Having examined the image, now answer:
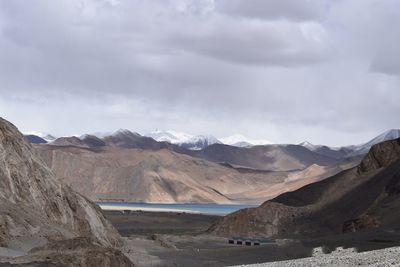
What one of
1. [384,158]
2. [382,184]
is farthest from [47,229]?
[384,158]

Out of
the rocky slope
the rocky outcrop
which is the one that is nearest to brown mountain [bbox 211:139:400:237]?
the rocky outcrop

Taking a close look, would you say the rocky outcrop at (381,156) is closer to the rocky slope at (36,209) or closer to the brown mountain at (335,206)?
the brown mountain at (335,206)

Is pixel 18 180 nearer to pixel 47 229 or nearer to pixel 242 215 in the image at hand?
pixel 47 229

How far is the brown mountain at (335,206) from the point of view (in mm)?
65125

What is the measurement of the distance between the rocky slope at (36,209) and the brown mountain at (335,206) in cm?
2444

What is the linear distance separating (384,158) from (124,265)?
184ft

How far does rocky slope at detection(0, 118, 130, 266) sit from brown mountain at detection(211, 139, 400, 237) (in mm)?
24437

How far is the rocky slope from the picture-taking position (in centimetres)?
3120

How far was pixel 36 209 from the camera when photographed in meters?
36.8

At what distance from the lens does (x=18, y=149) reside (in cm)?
3844

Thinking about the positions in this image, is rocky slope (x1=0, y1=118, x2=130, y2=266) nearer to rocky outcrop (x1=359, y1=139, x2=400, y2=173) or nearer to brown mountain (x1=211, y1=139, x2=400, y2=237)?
brown mountain (x1=211, y1=139, x2=400, y2=237)

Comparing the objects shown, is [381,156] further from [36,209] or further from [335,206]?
[36,209]

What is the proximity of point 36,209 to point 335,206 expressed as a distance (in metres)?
42.5

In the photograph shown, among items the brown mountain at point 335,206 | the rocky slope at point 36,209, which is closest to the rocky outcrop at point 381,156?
the brown mountain at point 335,206
